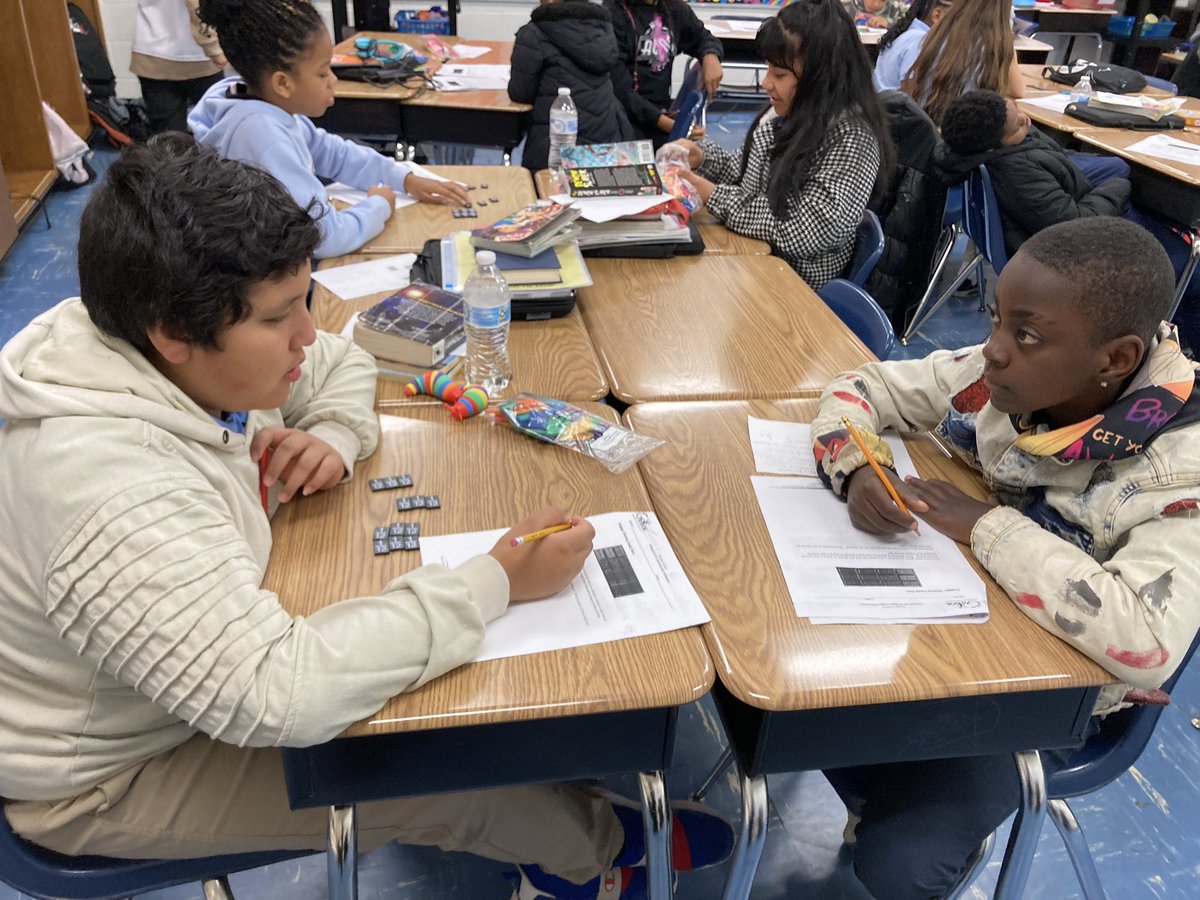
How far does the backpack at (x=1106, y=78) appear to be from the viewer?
179 inches

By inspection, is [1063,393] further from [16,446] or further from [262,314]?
[16,446]

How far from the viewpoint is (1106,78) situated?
15.1 ft

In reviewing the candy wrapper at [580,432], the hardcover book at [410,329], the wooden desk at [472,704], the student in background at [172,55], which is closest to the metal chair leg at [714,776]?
the wooden desk at [472,704]

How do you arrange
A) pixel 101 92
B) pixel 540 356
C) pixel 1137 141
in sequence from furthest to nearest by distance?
pixel 101 92, pixel 1137 141, pixel 540 356

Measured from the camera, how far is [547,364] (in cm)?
166

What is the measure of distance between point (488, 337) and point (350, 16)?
5.57 meters

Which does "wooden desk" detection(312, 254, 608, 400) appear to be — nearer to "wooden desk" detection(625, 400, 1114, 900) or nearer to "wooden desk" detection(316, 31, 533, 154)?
"wooden desk" detection(625, 400, 1114, 900)

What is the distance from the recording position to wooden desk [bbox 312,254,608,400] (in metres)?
1.55

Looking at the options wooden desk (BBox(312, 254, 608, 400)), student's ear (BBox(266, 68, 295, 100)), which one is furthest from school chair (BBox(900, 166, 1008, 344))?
student's ear (BBox(266, 68, 295, 100))

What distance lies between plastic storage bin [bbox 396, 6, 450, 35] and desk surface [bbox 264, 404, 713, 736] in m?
4.83

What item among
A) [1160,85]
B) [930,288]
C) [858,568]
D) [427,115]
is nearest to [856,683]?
[858,568]

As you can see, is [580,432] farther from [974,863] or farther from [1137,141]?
[1137,141]

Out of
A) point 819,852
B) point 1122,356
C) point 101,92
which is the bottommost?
point 819,852

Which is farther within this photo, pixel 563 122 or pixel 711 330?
pixel 563 122
